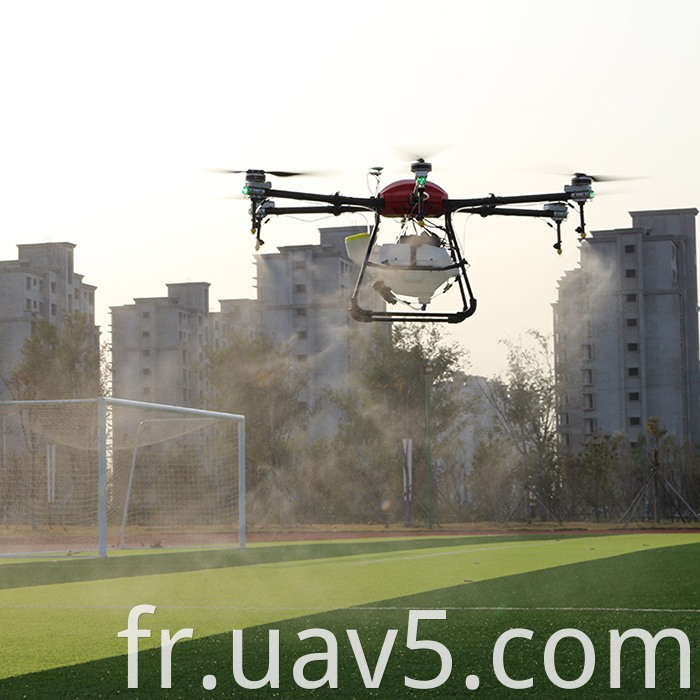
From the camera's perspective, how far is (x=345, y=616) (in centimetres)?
877

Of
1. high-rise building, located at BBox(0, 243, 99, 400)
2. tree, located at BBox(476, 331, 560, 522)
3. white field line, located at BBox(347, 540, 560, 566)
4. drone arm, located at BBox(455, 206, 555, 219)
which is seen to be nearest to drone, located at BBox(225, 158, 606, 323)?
drone arm, located at BBox(455, 206, 555, 219)

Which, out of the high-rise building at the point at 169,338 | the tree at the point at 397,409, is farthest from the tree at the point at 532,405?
the high-rise building at the point at 169,338

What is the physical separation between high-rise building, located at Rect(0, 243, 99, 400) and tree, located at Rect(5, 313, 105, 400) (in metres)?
20.5

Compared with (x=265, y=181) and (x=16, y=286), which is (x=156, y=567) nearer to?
(x=265, y=181)

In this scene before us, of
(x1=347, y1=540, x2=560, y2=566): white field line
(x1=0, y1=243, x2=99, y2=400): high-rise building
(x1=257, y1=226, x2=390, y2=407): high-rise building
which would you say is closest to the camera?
(x1=347, y1=540, x2=560, y2=566): white field line

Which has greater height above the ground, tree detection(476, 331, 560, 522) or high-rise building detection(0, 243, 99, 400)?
high-rise building detection(0, 243, 99, 400)

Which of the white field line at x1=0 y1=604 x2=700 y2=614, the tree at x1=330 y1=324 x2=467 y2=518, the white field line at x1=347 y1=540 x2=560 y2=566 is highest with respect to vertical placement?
the tree at x1=330 y1=324 x2=467 y2=518

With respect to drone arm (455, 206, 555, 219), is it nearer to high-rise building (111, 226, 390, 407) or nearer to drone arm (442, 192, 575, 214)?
drone arm (442, 192, 575, 214)

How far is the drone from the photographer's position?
9188 millimetres

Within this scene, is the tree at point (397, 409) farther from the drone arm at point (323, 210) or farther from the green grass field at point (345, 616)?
the drone arm at point (323, 210)

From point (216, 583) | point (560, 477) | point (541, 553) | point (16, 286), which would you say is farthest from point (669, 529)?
point (16, 286)

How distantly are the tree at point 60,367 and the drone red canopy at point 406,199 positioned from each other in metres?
28.6

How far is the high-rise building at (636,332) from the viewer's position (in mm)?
56906

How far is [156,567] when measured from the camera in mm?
14977
